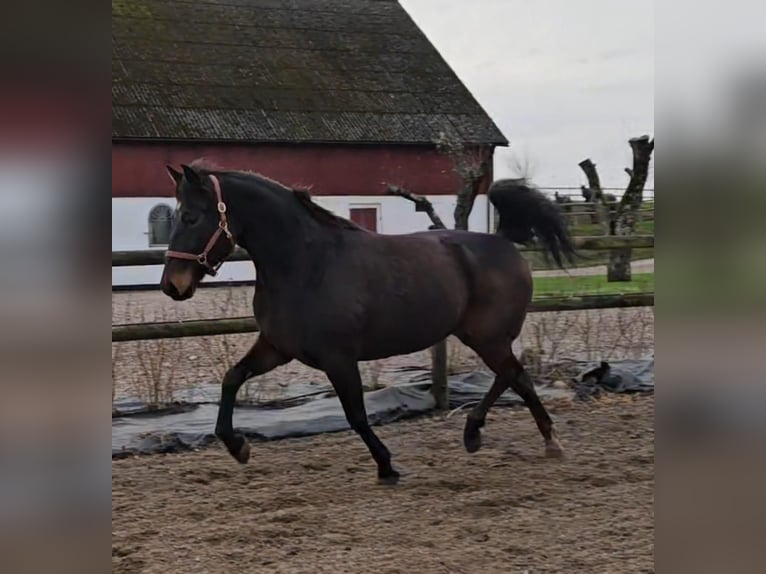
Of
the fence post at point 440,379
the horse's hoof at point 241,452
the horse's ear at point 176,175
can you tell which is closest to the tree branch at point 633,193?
the fence post at point 440,379

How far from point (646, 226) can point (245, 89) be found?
700 centimetres

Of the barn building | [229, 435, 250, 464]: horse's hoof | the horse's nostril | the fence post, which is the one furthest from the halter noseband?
the barn building

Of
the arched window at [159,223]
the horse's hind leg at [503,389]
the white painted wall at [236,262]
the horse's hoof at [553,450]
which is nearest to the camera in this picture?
the horse's hind leg at [503,389]

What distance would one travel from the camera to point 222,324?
5.08m

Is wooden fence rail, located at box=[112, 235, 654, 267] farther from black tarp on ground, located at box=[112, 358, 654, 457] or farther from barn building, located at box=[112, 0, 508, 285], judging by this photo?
barn building, located at box=[112, 0, 508, 285]

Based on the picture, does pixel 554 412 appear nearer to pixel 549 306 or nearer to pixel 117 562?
pixel 549 306

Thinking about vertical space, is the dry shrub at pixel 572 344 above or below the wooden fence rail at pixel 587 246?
below

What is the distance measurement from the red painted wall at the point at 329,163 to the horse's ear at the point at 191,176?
8070mm

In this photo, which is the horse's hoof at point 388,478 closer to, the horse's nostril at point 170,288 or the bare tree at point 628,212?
the horse's nostril at point 170,288

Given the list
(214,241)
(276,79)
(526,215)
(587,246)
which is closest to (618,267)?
(587,246)

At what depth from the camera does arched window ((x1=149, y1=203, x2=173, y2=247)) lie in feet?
35.0

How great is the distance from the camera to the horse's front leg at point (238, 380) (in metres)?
3.76

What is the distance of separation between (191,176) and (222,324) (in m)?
1.78

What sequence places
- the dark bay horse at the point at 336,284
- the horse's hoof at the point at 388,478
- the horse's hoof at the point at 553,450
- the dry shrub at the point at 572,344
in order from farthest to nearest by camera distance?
the dry shrub at the point at 572,344
the horse's hoof at the point at 553,450
the horse's hoof at the point at 388,478
the dark bay horse at the point at 336,284
